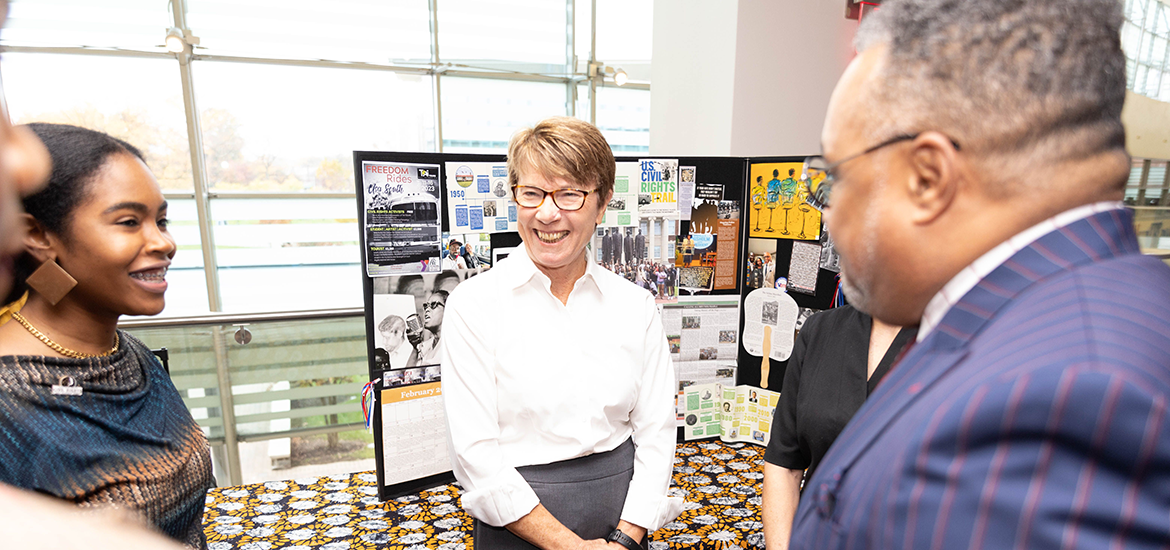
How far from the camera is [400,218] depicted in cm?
236

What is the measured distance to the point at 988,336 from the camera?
59cm

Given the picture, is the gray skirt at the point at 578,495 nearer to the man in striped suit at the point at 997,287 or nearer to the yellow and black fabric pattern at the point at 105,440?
the yellow and black fabric pattern at the point at 105,440

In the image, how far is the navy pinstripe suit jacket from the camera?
1.53ft

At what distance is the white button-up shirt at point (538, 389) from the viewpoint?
5.07 feet

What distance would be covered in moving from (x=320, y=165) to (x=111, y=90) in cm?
216

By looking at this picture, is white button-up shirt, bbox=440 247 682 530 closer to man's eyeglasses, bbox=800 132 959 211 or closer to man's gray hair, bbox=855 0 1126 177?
man's eyeglasses, bbox=800 132 959 211

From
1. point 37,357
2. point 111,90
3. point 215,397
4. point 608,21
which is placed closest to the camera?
point 37,357

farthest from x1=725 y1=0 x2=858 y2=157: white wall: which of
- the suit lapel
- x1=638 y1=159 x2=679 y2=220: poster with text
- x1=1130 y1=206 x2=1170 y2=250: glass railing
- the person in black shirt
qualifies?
the suit lapel

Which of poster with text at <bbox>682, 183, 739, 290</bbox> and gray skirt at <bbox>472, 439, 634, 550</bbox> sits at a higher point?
poster with text at <bbox>682, 183, 739, 290</bbox>

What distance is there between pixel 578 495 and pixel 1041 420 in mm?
1269

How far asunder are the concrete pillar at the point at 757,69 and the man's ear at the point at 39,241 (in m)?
2.89

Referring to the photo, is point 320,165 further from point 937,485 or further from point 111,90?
point 937,485

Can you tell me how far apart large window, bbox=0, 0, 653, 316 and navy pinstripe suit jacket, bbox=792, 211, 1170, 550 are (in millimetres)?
7197

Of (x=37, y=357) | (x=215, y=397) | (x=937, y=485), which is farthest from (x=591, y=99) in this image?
(x=937, y=485)
